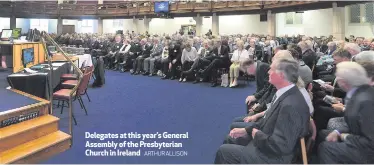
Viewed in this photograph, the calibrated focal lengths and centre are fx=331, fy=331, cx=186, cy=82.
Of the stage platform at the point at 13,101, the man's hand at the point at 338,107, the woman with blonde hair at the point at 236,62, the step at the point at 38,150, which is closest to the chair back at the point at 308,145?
the man's hand at the point at 338,107

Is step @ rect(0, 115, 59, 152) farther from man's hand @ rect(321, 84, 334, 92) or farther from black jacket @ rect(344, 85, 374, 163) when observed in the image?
man's hand @ rect(321, 84, 334, 92)

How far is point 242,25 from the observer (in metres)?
23.5

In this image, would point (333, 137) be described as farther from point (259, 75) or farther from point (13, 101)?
point (13, 101)

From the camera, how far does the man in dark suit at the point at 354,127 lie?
212 cm

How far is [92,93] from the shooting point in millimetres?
7289

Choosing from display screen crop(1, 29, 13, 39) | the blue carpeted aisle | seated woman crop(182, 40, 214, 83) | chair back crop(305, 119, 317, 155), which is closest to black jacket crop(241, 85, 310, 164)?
chair back crop(305, 119, 317, 155)

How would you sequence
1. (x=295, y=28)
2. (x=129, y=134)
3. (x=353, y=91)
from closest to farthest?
(x=353, y=91), (x=129, y=134), (x=295, y=28)

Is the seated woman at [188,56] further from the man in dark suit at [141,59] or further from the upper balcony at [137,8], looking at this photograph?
the upper balcony at [137,8]

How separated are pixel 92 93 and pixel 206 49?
3.45 metres

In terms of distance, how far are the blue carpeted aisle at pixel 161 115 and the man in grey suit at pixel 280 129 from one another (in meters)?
1.04

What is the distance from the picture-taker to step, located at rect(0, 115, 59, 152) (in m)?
3.39

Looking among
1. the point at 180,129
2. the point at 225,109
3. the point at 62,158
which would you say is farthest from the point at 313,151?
the point at 225,109

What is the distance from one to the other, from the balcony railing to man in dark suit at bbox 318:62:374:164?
13.8 m

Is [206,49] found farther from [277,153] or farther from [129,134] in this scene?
[277,153]
